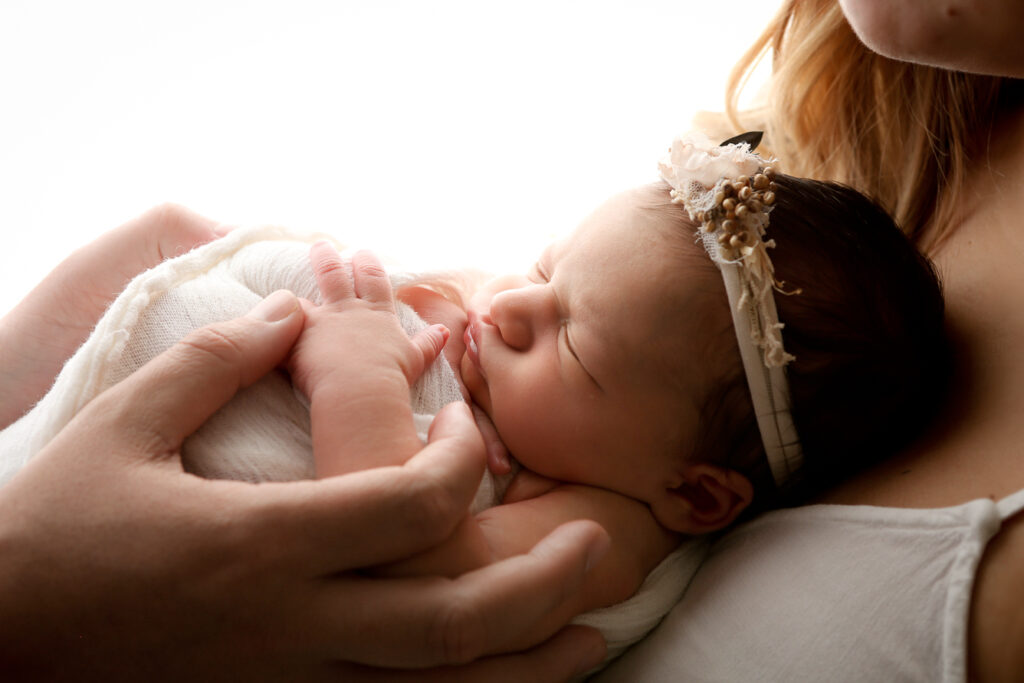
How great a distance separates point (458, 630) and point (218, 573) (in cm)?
25

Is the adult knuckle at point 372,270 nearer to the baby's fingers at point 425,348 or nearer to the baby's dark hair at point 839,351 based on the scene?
the baby's fingers at point 425,348

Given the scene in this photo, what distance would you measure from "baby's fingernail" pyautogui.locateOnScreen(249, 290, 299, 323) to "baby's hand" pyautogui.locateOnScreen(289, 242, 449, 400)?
32 millimetres

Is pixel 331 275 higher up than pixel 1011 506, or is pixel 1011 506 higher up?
pixel 331 275

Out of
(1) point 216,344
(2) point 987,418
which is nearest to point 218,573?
(1) point 216,344

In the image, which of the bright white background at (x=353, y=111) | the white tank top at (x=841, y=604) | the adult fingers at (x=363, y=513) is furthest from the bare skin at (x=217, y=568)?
the bright white background at (x=353, y=111)

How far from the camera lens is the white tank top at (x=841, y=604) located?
87cm

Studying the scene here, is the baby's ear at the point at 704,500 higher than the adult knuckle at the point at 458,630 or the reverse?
the reverse

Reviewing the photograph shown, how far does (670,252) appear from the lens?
1130mm

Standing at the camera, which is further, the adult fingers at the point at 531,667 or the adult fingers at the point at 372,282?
the adult fingers at the point at 372,282

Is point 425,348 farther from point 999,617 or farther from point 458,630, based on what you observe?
point 999,617

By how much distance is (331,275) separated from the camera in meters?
1.08

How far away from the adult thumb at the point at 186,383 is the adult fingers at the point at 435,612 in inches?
10.1

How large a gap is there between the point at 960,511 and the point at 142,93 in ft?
6.25

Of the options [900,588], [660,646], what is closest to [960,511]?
[900,588]
